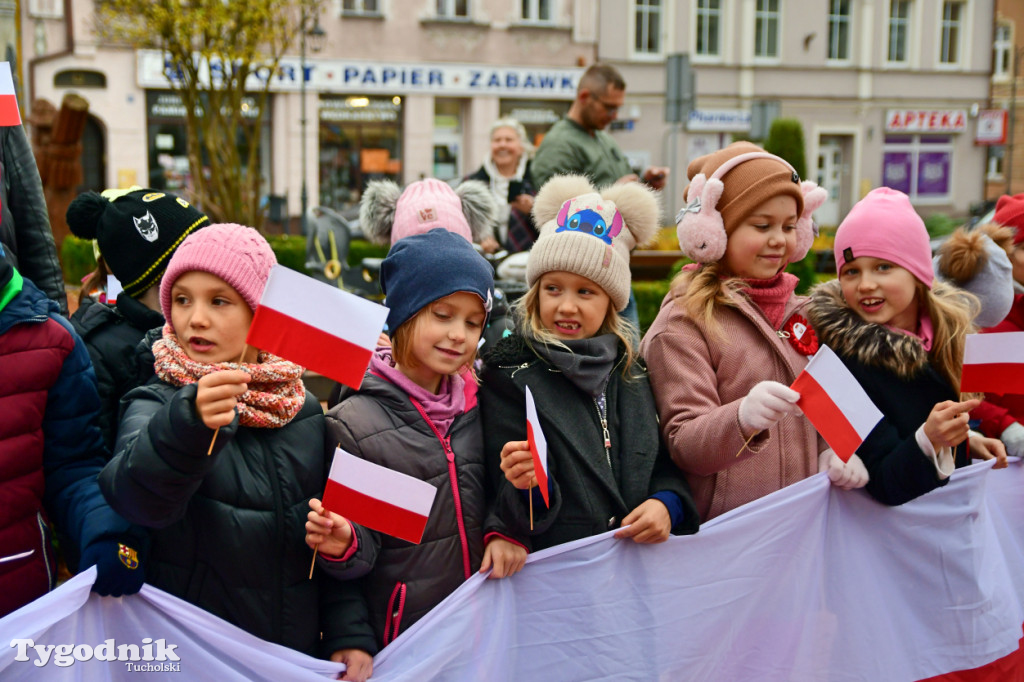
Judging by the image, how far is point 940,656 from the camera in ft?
9.04

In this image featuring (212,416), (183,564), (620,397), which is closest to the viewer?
(212,416)

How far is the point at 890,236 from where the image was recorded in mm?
2791

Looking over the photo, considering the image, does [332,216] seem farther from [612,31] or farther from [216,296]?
[612,31]

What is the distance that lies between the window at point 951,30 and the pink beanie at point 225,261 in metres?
30.9

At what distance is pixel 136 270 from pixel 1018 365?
2383 millimetres

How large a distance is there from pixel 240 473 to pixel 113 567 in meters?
0.30

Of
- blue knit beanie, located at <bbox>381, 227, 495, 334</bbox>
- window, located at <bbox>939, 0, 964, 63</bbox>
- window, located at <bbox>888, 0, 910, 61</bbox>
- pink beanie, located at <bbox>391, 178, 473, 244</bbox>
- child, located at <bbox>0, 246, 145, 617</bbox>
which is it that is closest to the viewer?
child, located at <bbox>0, 246, 145, 617</bbox>

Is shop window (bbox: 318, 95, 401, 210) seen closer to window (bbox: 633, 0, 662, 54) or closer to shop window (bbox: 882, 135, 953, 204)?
window (bbox: 633, 0, 662, 54)

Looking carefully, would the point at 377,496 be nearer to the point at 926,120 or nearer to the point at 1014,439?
the point at 1014,439

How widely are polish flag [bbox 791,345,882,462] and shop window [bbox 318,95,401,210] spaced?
71.4 feet

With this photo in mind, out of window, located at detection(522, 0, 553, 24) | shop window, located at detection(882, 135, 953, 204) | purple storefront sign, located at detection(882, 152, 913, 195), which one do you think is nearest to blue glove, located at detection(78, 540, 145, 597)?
window, located at detection(522, 0, 553, 24)

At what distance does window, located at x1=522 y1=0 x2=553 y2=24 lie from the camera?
24.5 meters

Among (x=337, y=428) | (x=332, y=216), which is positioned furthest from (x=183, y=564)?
(x=332, y=216)

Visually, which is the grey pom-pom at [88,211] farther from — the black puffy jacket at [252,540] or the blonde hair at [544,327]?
the blonde hair at [544,327]
